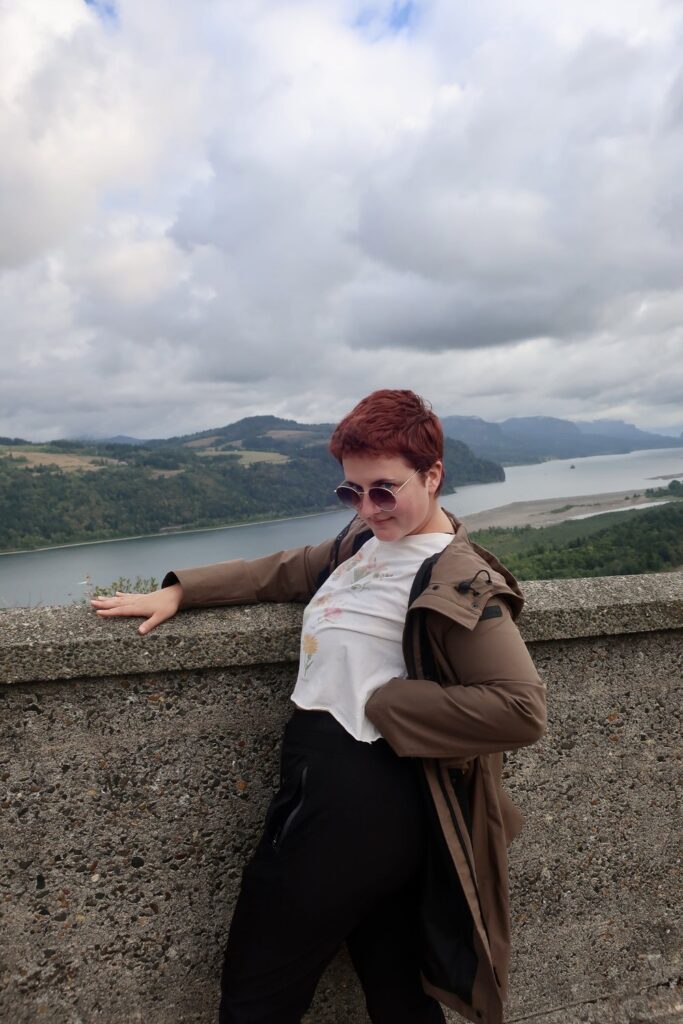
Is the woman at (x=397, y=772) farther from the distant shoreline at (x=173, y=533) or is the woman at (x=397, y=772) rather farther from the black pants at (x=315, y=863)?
the distant shoreline at (x=173, y=533)

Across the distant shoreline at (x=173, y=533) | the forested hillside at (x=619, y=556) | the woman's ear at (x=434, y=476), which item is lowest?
the forested hillside at (x=619, y=556)

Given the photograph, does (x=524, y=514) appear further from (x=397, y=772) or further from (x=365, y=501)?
(x=397, y=772)

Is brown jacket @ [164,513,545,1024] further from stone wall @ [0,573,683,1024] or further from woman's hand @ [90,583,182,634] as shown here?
woman's hand @ [90,583,182,634]

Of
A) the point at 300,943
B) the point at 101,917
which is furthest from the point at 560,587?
the point at 101,917

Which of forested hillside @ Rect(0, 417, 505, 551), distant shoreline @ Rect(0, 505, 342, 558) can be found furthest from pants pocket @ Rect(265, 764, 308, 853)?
distant shoreline @ Rect(0, 505, 342, 558)

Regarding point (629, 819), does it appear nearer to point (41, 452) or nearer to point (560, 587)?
point (560, 587)

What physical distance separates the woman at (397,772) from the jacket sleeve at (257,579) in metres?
0.30

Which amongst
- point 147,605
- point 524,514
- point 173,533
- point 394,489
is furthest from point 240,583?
point 524,514

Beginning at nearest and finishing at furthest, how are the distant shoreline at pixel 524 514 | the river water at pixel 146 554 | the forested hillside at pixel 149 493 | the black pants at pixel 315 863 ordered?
the black pants at pixel 315 863 → the river water at pixel 146 554 → the distant shoreline at pixel 524 514 → the forested hillside at pixel 149 493

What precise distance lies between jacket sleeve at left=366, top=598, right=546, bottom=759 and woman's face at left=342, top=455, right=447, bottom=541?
0.32 m

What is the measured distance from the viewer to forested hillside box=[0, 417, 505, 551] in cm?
4531

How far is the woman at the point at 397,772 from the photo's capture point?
1.44m

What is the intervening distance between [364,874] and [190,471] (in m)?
60.9

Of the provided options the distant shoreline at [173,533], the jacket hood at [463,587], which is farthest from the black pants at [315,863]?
the distant shoreline at [173,533]
